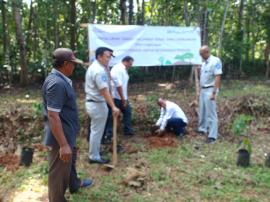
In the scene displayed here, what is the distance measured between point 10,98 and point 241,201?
243 inches

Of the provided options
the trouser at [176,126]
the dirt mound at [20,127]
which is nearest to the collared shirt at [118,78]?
the trouser at [176,126]

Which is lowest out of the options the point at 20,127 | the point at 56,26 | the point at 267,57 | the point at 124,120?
the point at 20,127

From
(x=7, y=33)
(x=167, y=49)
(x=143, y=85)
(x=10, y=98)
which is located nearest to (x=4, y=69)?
(x=7, y=33)

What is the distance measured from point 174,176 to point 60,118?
7.32 feet

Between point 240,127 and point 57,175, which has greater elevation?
point 57,175

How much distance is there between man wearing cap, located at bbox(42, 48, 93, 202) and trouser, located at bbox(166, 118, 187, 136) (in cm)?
354

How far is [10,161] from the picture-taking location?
19.2ft

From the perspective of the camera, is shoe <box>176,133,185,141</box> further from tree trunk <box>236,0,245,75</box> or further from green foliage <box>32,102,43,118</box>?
tree trunk <box>236,0,245,75</box>

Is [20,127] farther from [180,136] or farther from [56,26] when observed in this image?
[56,26]

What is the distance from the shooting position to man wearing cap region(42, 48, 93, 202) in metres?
3.27

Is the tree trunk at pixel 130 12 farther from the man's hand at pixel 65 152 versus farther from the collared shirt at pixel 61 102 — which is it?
the man's hand at pixel 65 152

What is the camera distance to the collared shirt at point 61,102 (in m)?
3.26

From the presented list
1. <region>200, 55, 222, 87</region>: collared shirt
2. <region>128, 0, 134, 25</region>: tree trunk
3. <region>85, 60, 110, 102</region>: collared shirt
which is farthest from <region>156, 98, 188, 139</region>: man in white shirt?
<region>128, 0, 134, 25</region>: tree trunk

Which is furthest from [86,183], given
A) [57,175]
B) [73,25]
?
[73,25]
